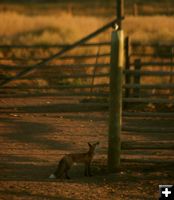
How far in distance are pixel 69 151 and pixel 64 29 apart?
66.3 feet

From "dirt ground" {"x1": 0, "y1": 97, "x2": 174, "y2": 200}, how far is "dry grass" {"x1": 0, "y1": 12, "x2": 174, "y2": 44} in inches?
564

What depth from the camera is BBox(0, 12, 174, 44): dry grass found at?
29.3 m

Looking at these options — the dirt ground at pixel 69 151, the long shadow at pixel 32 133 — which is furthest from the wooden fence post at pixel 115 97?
the long shadow at pixel 32 133

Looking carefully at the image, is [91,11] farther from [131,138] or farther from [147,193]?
[147,193]

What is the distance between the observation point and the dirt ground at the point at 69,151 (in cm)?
831

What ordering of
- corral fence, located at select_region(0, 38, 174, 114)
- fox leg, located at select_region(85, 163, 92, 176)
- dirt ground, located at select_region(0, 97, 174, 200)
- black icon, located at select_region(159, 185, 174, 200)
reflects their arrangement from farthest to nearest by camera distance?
corral fence, located at select_region(0, 38, 174, 114) → fox leg, located at select_region(85, 163, 92, 176) → dirt ground, located at select_region(0, 97, 174, 200) → black icon, located at select_region(159, 185, 174, 200)

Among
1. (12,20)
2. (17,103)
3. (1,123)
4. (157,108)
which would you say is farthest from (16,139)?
(12,20)

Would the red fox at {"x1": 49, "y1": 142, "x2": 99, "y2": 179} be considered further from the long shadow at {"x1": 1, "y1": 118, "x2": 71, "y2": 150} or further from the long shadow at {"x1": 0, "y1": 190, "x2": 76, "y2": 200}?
the long shadow at {"x1": 1, "y1": 118, "x2": 71, "y2": 150}

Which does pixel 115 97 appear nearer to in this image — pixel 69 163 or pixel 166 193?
pixel 69 163

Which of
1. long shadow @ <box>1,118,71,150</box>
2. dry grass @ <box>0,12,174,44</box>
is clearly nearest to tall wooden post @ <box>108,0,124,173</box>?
long shadow @ <box>1,118,71,150</box>

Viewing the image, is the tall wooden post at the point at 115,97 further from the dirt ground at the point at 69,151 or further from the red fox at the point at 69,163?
the red fox at the point at 69,163

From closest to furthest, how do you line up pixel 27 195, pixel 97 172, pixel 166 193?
1. pixel 166 193
2. pixel 27 195
3. pixel 97 172

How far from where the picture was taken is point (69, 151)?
10.9m

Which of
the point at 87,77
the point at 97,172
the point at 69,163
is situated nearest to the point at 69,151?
the point at 97,172
